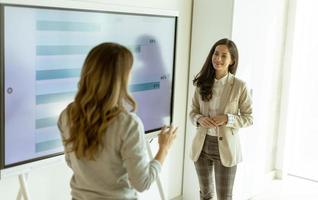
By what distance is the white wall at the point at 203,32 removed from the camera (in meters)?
3.60

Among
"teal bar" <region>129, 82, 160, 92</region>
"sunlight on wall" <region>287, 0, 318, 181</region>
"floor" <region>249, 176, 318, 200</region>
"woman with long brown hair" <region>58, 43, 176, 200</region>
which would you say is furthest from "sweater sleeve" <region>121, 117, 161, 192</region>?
"sunlight on wall" <region>287, 0, 318, 181</region>

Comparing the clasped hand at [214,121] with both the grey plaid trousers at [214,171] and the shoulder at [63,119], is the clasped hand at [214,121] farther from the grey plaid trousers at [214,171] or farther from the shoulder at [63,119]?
the shoulder at [63,119]

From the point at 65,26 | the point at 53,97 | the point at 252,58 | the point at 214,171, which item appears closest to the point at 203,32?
the point at 252,58

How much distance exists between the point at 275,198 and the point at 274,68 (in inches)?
53.3

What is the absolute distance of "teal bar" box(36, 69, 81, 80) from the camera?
7.46ft

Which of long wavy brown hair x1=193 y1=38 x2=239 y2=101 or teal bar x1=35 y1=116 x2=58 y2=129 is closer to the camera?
teal bar x1=35 y1=116 x2=58 y2=129

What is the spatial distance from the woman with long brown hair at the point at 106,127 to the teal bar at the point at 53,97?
0.52 meters

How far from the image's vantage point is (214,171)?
3.07m

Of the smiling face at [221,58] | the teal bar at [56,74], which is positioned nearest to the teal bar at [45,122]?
the teal bar at [56,74]

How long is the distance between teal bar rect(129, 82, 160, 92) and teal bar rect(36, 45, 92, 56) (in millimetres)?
451

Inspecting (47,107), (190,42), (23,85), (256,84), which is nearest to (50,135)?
(47,107)

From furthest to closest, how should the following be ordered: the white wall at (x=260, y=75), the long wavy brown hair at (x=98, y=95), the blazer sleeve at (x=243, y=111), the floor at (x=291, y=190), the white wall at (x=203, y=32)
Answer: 1. the floor at (x=291, y=190)
2. the white wall at (x=260, y=75)
3. the white wall at (x=203, y=32)
4. the blazer sleeve at (x=243, y=111)
5. the long wavy brown hair at (x=98, y=95)

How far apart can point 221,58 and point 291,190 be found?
227 centimetres

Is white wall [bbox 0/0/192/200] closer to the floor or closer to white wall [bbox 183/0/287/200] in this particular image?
white wall [bbox 183/0/287/200]
